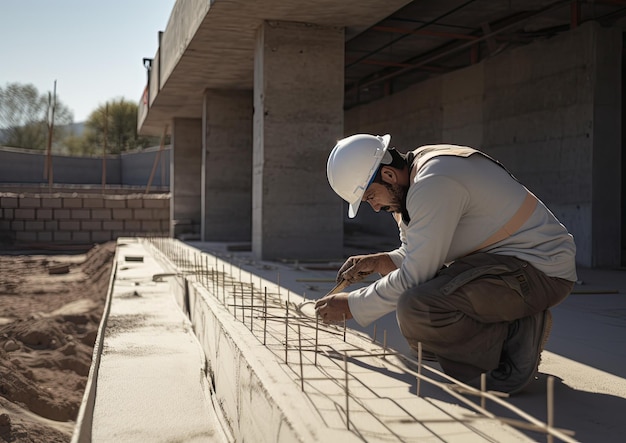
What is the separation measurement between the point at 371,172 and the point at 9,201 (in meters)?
16.7

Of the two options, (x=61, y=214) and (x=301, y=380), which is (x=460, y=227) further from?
(x=61, y=214)

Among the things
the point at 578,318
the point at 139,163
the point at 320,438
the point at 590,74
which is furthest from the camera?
the point at 139,163

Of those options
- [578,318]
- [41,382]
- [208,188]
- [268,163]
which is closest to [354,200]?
[578,318]

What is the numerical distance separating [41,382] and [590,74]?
7623mm

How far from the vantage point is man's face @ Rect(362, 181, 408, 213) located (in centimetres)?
294

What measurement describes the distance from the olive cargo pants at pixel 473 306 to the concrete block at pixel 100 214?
53.4ft

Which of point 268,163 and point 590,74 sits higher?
point 590,74

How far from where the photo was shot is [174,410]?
12.4 ft

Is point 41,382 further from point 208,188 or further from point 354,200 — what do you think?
point 208,188

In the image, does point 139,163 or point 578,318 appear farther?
point 139,163

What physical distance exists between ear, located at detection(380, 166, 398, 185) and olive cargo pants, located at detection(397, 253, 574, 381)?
0.47 metres

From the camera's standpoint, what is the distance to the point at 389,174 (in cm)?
292

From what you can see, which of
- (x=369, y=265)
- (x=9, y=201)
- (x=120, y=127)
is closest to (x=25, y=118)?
(x=120, y=127)

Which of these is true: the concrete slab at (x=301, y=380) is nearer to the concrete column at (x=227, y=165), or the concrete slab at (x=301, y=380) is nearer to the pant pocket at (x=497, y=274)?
the pant pocket at (x=497, y=274)
